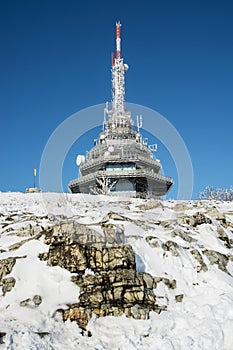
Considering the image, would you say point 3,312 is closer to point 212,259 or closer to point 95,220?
point 95,220

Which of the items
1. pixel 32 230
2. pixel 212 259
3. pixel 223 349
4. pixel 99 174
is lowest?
pixel 223 349

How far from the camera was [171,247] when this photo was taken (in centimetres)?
1452

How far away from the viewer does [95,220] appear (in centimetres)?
1714

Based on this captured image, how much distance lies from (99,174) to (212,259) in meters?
32.1

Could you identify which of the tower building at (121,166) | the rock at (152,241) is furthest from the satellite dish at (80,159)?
the rock at (152,241)

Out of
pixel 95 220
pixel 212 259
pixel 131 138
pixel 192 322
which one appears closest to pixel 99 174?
pixel 131 138

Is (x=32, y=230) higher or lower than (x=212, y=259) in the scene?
higher

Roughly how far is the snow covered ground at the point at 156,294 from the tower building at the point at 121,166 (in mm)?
27736

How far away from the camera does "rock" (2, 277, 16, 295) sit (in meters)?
11.1

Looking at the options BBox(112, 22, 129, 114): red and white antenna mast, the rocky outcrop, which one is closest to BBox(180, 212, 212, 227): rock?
the rocky outcrop

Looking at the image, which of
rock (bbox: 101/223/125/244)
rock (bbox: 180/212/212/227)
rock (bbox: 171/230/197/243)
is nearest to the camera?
rock (bbox: 101/223/125/244)

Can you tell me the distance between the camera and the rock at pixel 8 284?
11.1 meters

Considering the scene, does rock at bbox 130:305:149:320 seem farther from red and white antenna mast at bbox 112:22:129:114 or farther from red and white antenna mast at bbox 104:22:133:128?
red and white antenna mast at bbox 112:22:129:114

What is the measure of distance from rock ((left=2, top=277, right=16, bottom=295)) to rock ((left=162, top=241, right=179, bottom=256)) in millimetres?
6689
